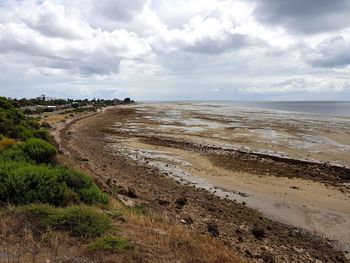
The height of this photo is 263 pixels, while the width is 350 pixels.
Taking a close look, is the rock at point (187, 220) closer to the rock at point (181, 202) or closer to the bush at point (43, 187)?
the rock at point (181, 202)

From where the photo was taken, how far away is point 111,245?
6.05 metres

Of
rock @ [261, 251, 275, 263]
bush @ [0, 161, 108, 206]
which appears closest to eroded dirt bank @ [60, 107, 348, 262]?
rock @ [261, 251, 275, 263]

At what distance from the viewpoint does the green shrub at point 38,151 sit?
12.2 m

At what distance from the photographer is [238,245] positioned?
8945 millimetres

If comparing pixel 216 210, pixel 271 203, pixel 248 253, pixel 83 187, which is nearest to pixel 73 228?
pixel 83 187

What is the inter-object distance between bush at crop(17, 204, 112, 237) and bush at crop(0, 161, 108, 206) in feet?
2.66

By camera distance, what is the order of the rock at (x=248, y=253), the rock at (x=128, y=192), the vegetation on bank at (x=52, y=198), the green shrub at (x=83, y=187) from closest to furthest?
the vegetation on bank at (x=52, y=198)
the rock at (x=248, y=253)
the green shrub at (x=83, y=187)
the rock at (x=128, y=192)

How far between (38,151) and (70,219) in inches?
240

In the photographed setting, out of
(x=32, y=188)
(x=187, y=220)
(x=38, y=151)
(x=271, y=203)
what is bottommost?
(x=271, y=203)

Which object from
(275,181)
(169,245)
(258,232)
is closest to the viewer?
(169,245)

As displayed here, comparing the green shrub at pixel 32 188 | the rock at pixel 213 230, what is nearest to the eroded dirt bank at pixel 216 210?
the rock at pixel 213 230

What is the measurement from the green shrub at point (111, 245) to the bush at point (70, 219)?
488 millimetres

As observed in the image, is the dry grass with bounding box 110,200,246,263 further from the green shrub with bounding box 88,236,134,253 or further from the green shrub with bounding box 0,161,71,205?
the green shrub with bounding box 0,161,71,205

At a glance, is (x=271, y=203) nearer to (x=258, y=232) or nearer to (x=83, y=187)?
(x=258, y=232)
